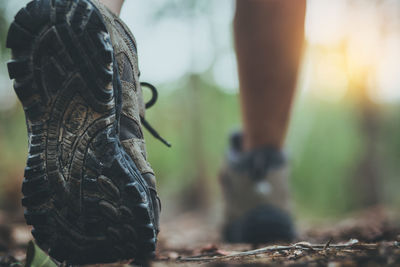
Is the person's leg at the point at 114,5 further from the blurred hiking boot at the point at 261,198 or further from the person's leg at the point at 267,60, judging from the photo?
the blurred hiking boot at the point at 261,198

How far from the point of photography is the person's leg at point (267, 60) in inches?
69.7

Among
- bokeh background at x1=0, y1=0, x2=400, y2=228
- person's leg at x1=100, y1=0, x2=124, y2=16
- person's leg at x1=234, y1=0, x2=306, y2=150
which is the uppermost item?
bokeh background at x1=0, y1=0, x2=400, y2=228

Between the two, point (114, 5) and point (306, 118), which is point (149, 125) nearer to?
point (114, 5)

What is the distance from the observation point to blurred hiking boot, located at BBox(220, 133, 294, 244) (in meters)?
1.89

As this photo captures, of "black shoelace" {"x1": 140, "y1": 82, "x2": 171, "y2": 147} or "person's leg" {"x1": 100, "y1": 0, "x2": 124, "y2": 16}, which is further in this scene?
"black shoelace" {"x1": 140, "y1": 82, "x2": 171, "y2": 147}

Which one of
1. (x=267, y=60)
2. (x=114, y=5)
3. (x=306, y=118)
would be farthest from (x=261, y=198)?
(x=306, y=118)

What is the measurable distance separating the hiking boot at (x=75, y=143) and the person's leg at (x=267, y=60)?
3.38ft

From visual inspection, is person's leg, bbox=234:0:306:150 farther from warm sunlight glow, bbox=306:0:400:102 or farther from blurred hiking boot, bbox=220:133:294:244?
warm sunlight glow, bbox=306:0:400:102

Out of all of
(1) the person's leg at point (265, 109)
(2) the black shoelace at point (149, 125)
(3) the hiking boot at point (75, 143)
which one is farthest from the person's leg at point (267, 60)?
(3) the hiking boot at point (75, 143)

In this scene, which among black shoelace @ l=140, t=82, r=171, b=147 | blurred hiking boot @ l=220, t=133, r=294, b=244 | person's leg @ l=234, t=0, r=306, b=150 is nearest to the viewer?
black shoelace @ l=140, t=82, r=171, b=147

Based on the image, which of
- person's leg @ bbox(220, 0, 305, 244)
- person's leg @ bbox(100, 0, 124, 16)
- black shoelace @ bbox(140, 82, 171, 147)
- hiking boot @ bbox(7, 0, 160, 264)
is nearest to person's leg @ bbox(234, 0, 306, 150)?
person's leg @ bbox(220, 0, 305, 244)

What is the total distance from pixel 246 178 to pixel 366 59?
508 cm

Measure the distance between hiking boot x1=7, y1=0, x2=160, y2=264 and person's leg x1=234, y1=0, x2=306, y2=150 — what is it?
3.38ft

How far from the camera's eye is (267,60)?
184cm
